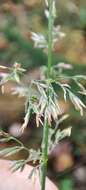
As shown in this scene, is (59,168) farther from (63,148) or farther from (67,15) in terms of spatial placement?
(67,15)

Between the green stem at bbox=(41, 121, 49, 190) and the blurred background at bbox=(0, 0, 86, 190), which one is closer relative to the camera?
the green stem at bbox=(41, 121, 49, 190)

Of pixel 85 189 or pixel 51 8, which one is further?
pixel 85 189

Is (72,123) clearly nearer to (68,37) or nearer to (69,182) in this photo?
(69,182)

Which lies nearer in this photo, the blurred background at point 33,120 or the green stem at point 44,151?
the green stem at point 44,151

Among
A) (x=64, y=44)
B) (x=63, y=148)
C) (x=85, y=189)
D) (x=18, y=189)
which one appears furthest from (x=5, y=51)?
(x=18, y=189)

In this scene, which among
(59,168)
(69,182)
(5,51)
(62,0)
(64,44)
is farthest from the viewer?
(62,0)

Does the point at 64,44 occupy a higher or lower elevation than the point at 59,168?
higher

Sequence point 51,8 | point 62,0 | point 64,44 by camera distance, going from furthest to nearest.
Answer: point 62,0
point 64,44
point 51,8

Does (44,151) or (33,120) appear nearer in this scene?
(44,151)

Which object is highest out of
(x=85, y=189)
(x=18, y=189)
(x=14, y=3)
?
(x=14, y=3)

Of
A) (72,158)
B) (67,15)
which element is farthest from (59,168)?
(67,15)
